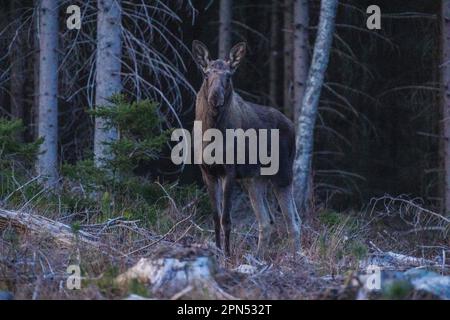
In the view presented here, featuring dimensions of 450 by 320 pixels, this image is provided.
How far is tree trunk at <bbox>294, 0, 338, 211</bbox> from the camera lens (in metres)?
16.0

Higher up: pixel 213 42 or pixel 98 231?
pixel 213 42

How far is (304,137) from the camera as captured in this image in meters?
16.4

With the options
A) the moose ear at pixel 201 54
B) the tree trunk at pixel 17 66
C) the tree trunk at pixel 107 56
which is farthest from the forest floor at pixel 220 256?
the tree trunk at pixel 17 66

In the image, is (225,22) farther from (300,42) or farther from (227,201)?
(227,201)

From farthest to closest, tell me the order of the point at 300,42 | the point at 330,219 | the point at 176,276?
the point at 300,42 → the point at 330,219 → the point at 176,276

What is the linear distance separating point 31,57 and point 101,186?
8.41 meters

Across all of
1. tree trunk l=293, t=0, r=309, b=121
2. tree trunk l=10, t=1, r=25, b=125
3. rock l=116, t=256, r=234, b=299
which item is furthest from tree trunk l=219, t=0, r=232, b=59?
rock l=116, t=256, r=234, b=299

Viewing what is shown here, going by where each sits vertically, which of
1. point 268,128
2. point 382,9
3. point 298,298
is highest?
point 382,9

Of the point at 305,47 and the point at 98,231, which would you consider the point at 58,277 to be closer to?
the point at 98,231

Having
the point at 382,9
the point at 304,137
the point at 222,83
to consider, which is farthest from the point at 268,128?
the point at 382,9

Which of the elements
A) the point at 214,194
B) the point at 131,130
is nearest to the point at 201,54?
the point at 214,194

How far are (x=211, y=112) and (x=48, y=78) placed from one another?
20.3 feet

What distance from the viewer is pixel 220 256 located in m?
9.80

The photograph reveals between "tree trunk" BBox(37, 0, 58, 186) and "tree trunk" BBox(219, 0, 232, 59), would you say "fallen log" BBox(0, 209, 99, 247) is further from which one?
"tree trunk" BBox(219, 0, 232, 59)
